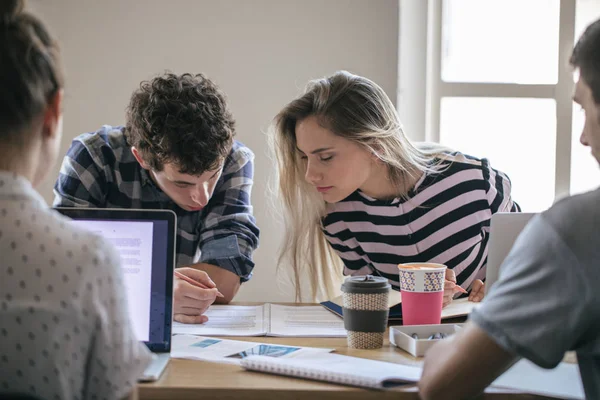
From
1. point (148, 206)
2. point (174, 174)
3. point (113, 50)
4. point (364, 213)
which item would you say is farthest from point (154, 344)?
point (113, 50)

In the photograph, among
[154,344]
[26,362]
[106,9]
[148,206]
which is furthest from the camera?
[106,9]

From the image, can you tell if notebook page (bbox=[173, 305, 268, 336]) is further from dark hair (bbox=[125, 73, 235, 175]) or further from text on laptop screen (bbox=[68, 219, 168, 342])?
dark hair (bbox=[125, 73, 235, 175])

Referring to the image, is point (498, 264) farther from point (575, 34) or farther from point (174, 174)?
point (575, 34)

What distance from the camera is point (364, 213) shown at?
194 centimetres

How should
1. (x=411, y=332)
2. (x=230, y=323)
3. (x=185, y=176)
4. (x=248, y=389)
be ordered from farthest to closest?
(x=185, y=176)
(x=230, y=323)
(x=411, y=332)
(x=248, y=389)

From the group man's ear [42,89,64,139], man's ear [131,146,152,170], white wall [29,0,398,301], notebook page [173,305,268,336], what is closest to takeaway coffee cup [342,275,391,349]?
A: notebook page [173,305,268,336]

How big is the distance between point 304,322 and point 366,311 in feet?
0.90

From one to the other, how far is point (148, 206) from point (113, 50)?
3.63 feet

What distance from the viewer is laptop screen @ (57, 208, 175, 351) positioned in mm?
1167

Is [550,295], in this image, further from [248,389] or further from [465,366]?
[248,389]

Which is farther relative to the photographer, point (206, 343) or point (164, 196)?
point (164, 196)

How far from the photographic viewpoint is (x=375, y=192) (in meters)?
1.95

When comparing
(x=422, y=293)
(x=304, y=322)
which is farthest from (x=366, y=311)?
(x=304, y=322)

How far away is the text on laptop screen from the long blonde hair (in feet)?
2.65
